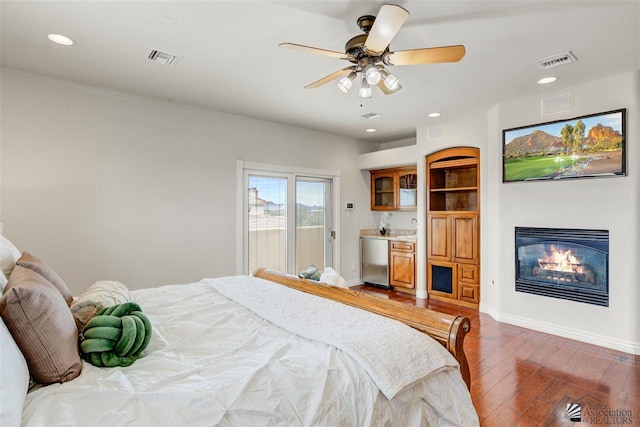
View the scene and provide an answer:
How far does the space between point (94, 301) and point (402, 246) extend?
14.7 feet

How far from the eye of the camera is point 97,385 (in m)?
1.12

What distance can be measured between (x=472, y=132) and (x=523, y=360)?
2864 mm

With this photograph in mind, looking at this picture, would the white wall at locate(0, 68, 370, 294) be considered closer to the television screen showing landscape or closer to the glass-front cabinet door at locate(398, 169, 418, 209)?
the glass-front cabinet door at locate(398, 169, 418, 209)

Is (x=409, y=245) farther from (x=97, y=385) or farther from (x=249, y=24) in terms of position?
(x=97, y=385)

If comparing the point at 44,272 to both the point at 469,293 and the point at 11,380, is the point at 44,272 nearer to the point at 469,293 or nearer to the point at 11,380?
the point at 11,380

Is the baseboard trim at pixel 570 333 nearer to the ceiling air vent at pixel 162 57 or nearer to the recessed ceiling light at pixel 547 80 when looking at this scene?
the recessed ceiling light at pixel 547 80

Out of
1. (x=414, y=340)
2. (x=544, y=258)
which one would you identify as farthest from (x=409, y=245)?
(x=414, y=340)

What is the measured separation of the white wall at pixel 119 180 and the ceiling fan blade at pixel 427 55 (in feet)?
9.07

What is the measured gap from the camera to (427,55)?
212 cm

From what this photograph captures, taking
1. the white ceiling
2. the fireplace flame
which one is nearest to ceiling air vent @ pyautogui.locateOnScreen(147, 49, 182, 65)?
the white ceiling

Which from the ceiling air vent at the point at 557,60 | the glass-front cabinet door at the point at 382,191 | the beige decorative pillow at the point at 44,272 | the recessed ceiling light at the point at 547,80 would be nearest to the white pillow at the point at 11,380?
the beige decorative pillow at the point at 44,272

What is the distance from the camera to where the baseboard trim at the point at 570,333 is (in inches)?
121

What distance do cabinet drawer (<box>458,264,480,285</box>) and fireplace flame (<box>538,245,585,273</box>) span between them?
2.81 ft

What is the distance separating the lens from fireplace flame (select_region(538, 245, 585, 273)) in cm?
344
